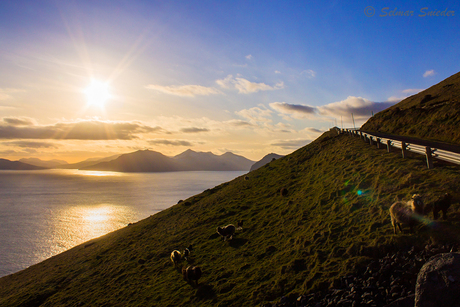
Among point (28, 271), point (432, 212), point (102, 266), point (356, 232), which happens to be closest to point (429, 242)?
point (432, 212)

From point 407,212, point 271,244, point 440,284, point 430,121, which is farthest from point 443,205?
point 430,121

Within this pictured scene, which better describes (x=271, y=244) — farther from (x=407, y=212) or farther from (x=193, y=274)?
(x=407, y=212)

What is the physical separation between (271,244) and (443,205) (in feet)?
32.1

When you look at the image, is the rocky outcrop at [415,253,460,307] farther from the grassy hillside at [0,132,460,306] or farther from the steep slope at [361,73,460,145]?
the steep slope at [361,73,460,145]

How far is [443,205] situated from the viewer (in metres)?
10.1

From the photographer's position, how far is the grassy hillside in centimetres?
1123

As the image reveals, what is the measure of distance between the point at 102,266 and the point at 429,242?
29.8 m

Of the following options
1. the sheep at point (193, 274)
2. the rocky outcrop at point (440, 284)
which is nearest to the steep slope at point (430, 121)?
the rocky outcrop at point (440, 284)

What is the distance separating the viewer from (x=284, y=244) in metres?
15.4

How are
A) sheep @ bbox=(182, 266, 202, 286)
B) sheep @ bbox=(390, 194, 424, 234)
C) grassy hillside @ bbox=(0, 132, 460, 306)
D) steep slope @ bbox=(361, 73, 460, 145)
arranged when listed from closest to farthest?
1. sheep @ bbox=(390, 194, 424, 234)
2. grassy hillside @ bbox=(0, 132, 460, 306)
3. sheep @ bbox=(182, 266, 202, 286)
4. steep slope @ bbox=(361, 73, 460, 145)

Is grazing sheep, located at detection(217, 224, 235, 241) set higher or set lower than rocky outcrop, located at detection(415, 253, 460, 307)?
lower

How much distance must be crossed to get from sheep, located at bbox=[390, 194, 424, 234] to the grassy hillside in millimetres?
513

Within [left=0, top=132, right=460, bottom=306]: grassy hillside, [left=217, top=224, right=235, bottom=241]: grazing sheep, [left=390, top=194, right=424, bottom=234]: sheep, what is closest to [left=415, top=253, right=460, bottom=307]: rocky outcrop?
[left=0, top=132, right=460, bottom=306]: grassy hillside

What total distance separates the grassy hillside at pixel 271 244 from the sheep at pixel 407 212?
1.68 ft
